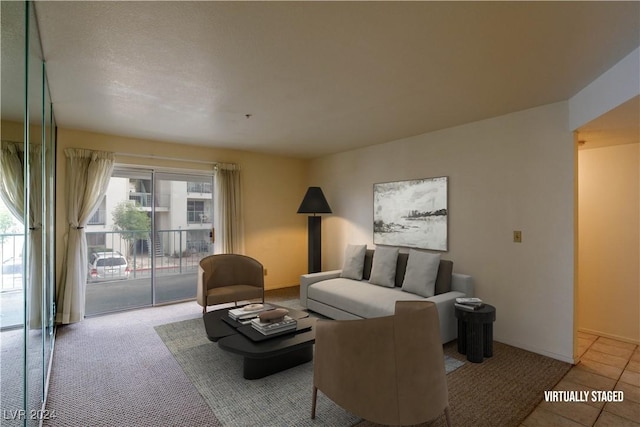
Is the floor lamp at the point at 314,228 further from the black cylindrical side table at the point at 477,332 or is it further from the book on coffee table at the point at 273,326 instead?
the black cylindrical side table at the point at 477,332

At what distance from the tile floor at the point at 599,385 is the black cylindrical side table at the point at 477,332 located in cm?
57

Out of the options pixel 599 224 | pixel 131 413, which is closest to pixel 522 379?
pixel 599 224

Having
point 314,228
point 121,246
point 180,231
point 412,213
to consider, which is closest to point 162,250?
point 180,231

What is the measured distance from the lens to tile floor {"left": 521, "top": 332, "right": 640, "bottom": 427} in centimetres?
208

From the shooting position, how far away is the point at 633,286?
331cm

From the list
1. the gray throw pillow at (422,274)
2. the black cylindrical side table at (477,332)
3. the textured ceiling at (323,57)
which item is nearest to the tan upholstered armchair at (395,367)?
the black cylindrical side table at (477,332)

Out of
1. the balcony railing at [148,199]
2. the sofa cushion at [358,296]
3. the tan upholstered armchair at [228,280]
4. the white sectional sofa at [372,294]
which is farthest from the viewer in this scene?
the balcony railing at [148,199]

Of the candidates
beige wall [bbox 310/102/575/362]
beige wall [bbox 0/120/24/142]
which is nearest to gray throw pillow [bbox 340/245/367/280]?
beige wall [bbox 310/102/575/362]

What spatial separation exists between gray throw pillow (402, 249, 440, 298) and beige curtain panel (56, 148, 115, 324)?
400 centimetres

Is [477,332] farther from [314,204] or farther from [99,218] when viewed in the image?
[99,218]

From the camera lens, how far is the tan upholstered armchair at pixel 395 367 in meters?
1.70

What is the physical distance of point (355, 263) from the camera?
14.6ft

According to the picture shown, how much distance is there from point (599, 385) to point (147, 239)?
17.3 ft

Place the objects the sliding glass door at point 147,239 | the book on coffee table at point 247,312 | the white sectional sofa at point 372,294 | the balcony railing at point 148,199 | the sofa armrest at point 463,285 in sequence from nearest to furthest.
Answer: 1. the book on coffee table at point 247,312
2. the white sectional sofa at point 372,294
3. the sofa armrest at point 463,285
4. the sliding glass door at point 147,239
5. the balcony railing at point 148,199
